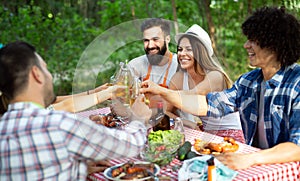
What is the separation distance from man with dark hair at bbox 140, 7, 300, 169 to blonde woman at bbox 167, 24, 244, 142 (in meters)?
0.11

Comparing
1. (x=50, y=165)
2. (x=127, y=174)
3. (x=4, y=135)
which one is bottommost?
(x=127, y=174)

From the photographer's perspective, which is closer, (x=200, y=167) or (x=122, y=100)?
(x=200, y=167)

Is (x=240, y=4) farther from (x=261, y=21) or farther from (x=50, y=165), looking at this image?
(x=50, y=165)

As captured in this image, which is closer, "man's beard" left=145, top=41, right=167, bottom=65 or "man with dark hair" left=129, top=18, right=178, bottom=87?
"man with dark hair" left=129, top=18, right=178, bottom=87

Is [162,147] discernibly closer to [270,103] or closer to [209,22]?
[270,103]

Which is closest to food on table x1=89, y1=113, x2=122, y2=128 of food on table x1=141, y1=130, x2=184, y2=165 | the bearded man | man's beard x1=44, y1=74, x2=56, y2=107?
the bearded man

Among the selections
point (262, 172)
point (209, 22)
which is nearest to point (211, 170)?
point (262, 172)

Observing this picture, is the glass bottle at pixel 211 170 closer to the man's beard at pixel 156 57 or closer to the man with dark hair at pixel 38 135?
the man with dark hair at pixel 38 135

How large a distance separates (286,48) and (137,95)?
2.83 ft

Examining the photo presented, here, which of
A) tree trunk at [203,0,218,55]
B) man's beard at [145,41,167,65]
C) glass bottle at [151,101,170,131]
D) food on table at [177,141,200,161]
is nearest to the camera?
food on table at [177,141,200,161]

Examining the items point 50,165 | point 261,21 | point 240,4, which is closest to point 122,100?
point 50,165

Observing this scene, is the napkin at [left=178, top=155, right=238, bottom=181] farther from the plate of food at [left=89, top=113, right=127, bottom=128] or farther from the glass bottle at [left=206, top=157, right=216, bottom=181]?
the plate of food at [left=89, top=113, right=127, bottom=128]

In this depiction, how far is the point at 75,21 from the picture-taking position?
6.30m

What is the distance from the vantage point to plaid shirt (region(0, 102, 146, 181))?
1449 millimetres
